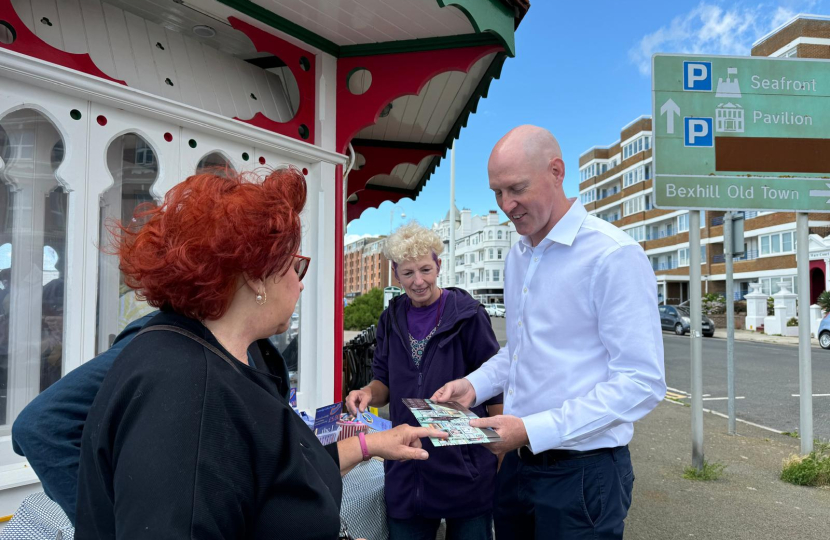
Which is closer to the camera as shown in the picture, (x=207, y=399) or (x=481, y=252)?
(x=207, y=399)

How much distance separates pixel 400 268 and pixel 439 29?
5.63 feet

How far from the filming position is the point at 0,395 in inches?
100

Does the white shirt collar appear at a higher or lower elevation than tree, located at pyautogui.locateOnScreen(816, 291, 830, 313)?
higher

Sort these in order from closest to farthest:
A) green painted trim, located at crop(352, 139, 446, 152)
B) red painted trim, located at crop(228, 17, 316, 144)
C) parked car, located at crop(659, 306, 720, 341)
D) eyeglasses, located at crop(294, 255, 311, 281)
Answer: eyeglasses, located at crop(294, 255, 311, 281) < red painted trim, located at crop(228, 17, 316, 144) < green painted trim, located at crop(352, 139, 446, 152) < parked car, located at crop(659, 306, 720, 341)

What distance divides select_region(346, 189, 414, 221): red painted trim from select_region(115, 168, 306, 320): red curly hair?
7.34m

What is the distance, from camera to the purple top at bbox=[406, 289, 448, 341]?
278cm

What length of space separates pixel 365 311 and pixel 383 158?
9754mm

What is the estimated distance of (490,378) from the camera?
2506 mm

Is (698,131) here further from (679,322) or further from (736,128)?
(679,322)

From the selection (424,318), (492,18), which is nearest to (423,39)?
(492,18)

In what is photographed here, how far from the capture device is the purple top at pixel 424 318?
9.12 ft

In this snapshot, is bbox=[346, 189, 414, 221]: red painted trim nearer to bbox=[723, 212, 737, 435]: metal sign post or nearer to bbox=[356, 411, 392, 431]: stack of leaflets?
bbox=[723, 212, 737, 435]: metal sign post

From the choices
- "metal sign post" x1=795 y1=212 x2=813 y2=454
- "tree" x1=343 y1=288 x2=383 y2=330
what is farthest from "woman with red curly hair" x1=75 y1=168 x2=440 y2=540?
"tree" x1=343 y1=288 x2=383 y2=330

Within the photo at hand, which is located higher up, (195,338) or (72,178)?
(72,178)
